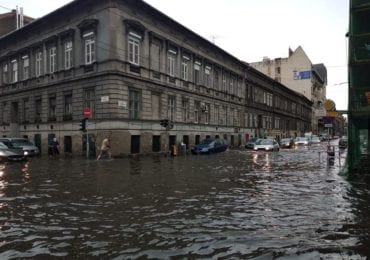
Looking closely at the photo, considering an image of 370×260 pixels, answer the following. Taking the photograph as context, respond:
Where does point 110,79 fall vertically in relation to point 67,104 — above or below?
above

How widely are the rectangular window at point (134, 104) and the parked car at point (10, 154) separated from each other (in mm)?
8501

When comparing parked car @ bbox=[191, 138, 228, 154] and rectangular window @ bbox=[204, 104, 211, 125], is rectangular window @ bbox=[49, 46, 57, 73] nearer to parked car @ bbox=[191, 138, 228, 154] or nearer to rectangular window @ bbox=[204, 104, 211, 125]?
parked car @ bbox=[191, 138, 228, 154]

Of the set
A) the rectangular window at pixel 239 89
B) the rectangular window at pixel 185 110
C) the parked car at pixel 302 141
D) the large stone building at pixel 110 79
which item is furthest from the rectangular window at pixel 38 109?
the parked car at pixel 302 141

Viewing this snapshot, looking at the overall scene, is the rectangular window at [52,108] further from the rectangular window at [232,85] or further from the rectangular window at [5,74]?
the rectangular window at [232,85]

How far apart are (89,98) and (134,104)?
11.4 feet

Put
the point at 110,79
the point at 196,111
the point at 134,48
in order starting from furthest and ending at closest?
the point at 196,111 → the point at 134,48 → the point at 110,79

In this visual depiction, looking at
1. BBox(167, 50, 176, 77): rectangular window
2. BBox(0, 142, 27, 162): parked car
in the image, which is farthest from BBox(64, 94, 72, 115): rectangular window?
BBox(167, 50, 176, 77): rectangular window

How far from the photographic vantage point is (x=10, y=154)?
23297mm

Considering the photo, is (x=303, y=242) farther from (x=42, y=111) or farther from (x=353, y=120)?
(x=42, y=111)

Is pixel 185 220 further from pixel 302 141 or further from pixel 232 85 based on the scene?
pixel 302 141

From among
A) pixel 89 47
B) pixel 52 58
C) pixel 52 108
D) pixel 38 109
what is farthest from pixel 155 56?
pixel 38 109

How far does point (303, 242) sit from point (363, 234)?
1.23 meters

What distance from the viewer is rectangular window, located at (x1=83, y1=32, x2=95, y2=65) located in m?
29.3

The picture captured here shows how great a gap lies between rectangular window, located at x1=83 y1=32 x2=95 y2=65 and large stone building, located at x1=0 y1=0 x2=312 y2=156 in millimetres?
75
